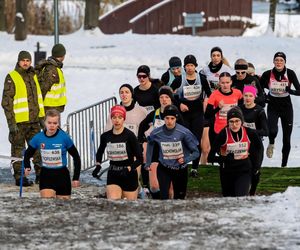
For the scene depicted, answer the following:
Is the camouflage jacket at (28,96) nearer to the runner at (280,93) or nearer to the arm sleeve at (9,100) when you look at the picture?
the arm sleeve at (9,100)

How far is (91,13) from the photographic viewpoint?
3331 centimetres

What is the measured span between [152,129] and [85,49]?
17.3 meters

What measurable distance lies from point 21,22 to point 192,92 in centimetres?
1741

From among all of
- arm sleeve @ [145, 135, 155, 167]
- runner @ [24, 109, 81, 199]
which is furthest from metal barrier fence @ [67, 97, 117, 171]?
runner @ [24, 109, 81, 199]

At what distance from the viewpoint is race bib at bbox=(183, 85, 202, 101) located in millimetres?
15164

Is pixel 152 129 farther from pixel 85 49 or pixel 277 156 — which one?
pixel 85 49

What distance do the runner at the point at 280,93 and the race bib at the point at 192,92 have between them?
5.29ft

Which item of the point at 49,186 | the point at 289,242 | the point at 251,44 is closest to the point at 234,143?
the point at 49,186

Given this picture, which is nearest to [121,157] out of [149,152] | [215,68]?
Result: [149,152]

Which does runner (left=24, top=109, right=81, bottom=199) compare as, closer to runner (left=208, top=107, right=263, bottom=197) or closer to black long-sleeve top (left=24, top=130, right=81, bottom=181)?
black long-sleeve top (left=24, top=130, right=81, bottom=181)

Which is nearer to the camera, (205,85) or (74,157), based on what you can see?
(74,157)

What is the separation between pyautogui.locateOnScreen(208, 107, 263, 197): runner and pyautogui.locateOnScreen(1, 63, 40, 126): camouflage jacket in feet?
11.4

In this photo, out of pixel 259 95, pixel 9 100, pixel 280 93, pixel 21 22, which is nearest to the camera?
pixel 9 100

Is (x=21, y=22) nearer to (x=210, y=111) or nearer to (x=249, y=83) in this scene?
(x=249, y=83)
